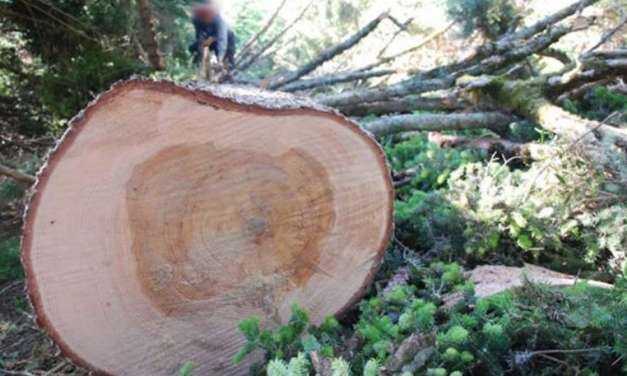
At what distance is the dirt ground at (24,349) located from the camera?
104 inches

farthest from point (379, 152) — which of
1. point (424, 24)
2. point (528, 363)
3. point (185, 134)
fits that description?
point (424, 24)

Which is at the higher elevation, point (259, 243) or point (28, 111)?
point (259, 243)

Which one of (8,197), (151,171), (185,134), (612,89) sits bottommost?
(8,197)

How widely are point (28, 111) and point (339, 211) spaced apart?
357cm

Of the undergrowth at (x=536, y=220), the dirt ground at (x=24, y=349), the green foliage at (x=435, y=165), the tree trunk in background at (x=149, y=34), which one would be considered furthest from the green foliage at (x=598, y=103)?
the dirt ground at (x=24, y=349)

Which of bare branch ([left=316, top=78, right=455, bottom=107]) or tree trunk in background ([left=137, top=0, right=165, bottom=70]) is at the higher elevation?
tree trunk in background ([left=137, top=0, right=165, bottom=70])

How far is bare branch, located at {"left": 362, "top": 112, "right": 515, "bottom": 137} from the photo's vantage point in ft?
14.5

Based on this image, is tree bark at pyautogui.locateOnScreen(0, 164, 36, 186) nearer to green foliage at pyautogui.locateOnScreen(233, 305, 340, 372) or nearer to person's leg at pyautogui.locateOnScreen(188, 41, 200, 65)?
green foliage at pyautogui.locateOnScreen(233, 305, 340, 372)

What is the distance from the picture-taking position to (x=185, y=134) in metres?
2.20

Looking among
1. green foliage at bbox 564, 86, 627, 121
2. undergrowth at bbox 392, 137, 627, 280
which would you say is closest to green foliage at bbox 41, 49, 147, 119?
undergrowth at bbox 392, 137, 627, 280

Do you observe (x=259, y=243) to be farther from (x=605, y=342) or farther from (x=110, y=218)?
(x=605, y=342)

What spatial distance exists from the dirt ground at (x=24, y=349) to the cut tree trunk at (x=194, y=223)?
19.4 inches

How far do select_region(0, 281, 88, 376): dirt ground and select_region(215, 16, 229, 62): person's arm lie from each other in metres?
3.31

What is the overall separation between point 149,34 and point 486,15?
4207mm
